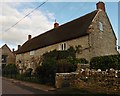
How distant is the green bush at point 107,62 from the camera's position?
19184 millimetres

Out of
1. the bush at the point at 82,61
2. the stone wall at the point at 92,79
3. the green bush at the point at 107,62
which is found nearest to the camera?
the stone wall at the point at 92,79

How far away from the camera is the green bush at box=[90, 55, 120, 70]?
1918cm

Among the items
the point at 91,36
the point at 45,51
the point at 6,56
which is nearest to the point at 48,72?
the point at 91,36

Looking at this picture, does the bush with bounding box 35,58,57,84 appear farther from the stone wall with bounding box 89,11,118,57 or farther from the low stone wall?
the stone wall with bounding box 89,11,118,57

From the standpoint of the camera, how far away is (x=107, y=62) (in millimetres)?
20188

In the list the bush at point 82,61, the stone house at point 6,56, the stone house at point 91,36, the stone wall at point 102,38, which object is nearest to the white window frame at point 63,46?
the stone house at point 91,36

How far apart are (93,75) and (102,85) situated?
132 centimetres

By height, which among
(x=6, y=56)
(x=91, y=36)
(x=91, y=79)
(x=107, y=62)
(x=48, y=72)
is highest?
(x=6, y=56)

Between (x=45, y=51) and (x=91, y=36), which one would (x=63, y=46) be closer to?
(x=91, y=36)

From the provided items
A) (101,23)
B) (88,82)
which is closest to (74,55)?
(101,23)

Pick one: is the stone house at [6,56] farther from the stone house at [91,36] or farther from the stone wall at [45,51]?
the stone house at [91,36]

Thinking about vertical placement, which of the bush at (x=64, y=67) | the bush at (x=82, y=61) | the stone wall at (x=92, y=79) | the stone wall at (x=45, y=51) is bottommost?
the stone wall at (x=92, y=79)

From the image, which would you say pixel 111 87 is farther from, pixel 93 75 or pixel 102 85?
pixel 93 75

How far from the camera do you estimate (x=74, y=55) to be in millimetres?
30031
